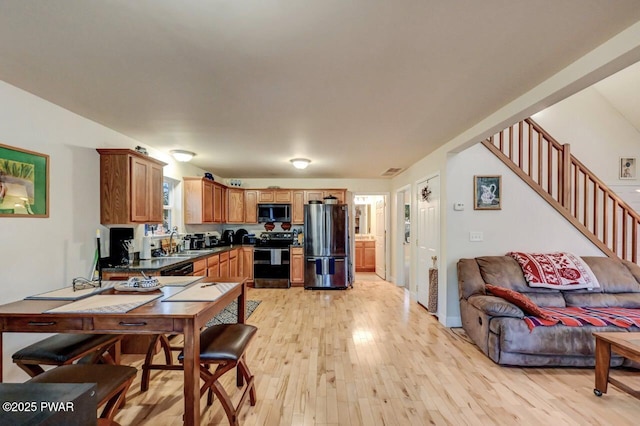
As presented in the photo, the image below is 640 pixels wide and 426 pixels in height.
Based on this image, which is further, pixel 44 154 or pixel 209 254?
pixel 209 254

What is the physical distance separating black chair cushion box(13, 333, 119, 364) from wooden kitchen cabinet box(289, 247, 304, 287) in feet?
13.9

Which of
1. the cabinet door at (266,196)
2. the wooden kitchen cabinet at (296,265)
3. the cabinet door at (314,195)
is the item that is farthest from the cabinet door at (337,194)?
the wooden kitchen cabinet at (296,265)

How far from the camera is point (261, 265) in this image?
241 inches

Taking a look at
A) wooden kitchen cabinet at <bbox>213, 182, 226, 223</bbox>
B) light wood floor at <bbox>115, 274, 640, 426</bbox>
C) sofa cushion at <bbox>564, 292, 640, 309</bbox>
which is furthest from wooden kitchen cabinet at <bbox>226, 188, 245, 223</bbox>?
sofa cushion at <bbox>564, 292, 640, 309</bbox>

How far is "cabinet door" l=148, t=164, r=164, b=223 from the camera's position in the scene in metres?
3.49

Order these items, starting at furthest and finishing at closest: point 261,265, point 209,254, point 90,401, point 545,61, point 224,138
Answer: point 261,265
point 209,254
point 224,138
point 545,61
point 90,401

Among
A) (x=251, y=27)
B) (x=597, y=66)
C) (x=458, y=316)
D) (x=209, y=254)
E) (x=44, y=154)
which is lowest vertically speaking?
(x=458, y=316)

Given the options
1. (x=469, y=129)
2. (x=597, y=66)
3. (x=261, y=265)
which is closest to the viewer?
(x=597, y=66)

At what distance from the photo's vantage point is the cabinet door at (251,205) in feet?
21.3

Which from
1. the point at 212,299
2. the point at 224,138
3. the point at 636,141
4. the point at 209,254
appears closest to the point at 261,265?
the point at 209,254

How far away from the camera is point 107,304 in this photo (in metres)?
1.74

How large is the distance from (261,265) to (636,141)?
6961 millimetres

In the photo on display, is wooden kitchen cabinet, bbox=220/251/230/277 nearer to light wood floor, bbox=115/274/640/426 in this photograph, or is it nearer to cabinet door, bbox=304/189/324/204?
light wood floor, bbox=115/274/640/426

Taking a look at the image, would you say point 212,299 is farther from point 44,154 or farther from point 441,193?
point 441,193
